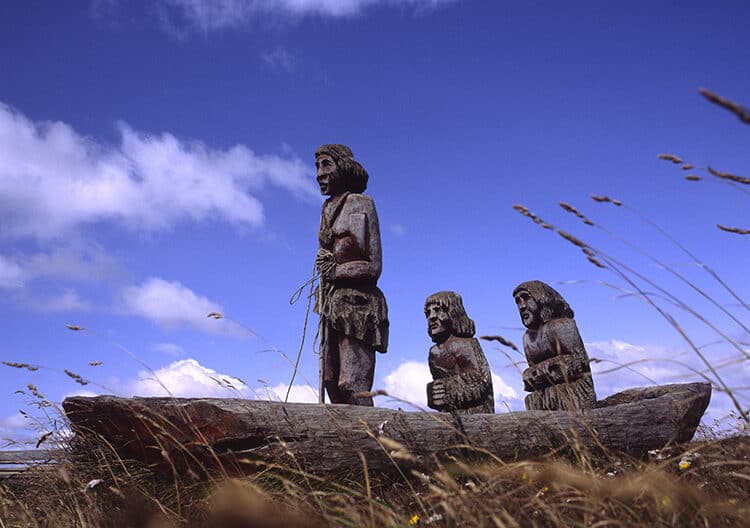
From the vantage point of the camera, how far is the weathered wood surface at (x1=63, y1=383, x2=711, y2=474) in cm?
358

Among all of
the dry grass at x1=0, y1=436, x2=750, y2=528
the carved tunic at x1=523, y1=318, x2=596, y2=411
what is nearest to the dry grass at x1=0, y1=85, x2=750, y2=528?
the dry grass at x1=0, y1=436, x2=750, y2=528

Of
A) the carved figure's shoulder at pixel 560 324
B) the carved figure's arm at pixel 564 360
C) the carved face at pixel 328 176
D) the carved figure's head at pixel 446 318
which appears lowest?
the carved figure's arm at pixel 564 360

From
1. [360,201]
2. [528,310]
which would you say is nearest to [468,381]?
[528,310]

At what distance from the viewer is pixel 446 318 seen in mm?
6805

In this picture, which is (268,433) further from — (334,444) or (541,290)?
(541,290)

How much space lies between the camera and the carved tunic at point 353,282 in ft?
19.2

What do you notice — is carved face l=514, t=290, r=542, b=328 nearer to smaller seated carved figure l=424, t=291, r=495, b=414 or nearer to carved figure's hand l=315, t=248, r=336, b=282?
smaller seated carved figure l=424, t=291, r=495, b=414

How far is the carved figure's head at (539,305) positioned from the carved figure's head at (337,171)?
2292mm

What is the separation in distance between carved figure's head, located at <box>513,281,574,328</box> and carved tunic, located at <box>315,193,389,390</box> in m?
1.78

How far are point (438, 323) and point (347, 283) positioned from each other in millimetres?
1358

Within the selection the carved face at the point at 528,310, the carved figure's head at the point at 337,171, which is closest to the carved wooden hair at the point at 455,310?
the carved face at the point at 528,310

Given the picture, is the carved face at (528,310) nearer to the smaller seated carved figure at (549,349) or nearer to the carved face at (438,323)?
the smaller seated carved figure at (549,349)

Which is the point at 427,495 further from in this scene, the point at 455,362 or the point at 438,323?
the point at 438,323

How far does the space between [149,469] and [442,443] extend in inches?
75.8
